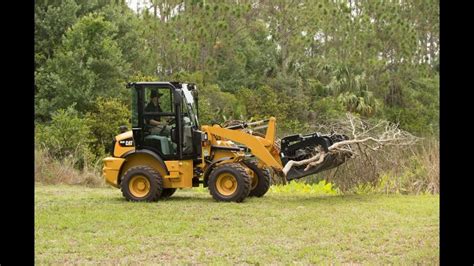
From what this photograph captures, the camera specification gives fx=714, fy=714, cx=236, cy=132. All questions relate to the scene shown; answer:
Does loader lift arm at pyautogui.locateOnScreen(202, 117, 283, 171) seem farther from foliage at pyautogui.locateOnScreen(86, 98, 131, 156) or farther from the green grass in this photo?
foliage at pyautogui.locateOnScreen(86, 98, 131, 156)

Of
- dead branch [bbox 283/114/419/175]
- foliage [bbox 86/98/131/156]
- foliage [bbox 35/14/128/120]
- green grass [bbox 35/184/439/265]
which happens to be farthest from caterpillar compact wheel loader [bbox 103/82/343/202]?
foliage [bbox 35/14/128/120]

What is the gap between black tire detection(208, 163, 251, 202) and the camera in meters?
11.7

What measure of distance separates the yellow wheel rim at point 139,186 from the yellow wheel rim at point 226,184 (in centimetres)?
119

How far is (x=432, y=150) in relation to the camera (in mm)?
14328

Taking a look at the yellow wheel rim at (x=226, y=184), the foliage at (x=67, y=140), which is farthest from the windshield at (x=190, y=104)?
the foliage at (x=67, y=140)

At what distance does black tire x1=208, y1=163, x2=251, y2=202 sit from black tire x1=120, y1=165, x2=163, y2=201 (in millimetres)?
862

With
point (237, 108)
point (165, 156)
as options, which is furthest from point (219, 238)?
point (237, 108)

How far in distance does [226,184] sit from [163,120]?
1516mm

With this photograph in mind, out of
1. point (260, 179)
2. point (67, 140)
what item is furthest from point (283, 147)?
point (67, 140)

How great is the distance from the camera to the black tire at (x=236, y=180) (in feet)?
38.3

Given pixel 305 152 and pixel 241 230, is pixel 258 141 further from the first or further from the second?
pixel 241 230
